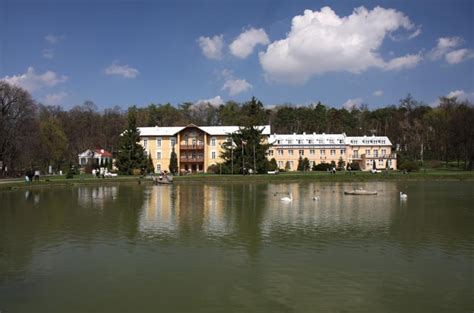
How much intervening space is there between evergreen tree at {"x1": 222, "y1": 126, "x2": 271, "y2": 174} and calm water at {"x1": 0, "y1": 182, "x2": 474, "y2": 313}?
1578 inches

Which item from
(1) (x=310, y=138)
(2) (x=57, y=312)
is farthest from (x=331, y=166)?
(2) (x=57, y=312)

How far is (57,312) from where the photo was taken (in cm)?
1028

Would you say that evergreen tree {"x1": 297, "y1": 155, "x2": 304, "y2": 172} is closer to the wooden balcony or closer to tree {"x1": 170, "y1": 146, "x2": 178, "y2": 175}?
the wooden balcony

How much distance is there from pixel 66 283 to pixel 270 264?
590 cm

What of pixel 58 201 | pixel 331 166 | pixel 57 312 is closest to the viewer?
pixel 57 312

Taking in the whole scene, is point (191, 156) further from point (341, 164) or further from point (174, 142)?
point (341, 164)

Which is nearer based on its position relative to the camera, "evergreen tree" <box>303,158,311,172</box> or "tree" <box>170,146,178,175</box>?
"tree" <box>170,146,178,175</box>

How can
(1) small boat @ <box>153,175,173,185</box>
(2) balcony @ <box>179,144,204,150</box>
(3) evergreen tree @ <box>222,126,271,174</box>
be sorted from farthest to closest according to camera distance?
1. (2) balcony @ <box>179,144,204,150</box>
2. (3) evergreen tree @ <box>222,126,271,174</box>
3. (1) small boat @ <box>153,175,173,185</box>

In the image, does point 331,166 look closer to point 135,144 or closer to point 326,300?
point 135,144

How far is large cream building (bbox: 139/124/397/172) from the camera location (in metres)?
77.1

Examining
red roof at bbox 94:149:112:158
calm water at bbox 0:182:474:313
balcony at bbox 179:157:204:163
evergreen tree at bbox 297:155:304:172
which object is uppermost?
red roof at bbox 94:149:112:158

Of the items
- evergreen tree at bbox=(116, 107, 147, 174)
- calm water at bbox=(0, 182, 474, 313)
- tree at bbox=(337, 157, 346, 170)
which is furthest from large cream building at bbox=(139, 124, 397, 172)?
calm water at bbox=(0, 182, 474, 313)

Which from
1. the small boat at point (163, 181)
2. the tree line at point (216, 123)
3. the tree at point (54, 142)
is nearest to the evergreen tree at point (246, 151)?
the tree line at point (216, 123)

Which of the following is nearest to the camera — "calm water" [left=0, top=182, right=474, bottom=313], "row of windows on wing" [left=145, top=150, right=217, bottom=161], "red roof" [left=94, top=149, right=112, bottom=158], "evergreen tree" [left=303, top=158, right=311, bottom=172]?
"calm water" [left=0, top=182, right=474, bottom=313]
